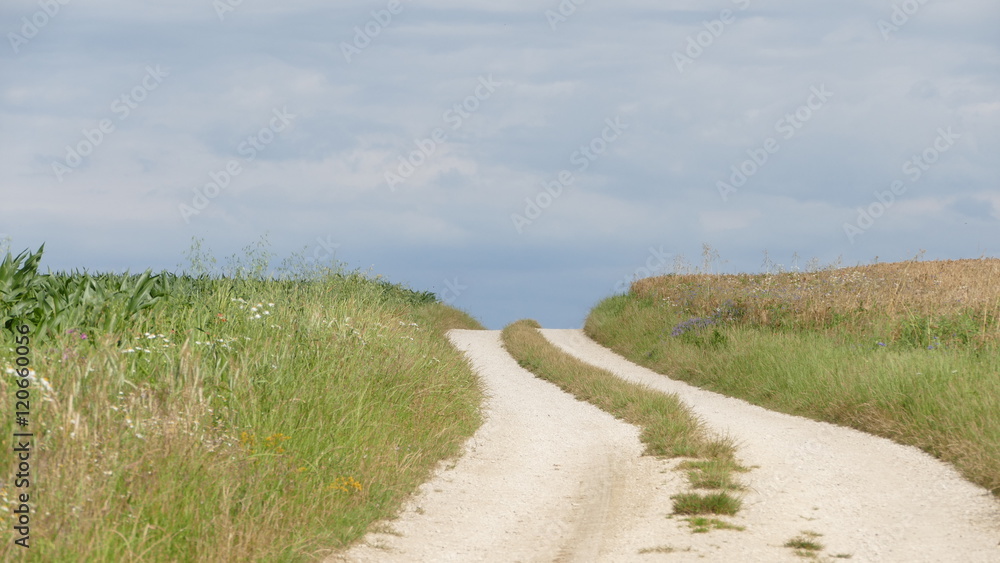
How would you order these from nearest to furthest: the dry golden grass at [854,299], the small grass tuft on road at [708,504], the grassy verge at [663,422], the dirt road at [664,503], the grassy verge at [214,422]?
the grassy verge at [214,422]
the dirt road at [664,503]
the small grass tuft on road at [708,504]
the grassy verge at [663,422]
the dry golden grass at [854,299]

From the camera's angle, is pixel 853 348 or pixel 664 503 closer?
pixel 664 503

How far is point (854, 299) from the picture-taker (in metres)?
Result: 17.7

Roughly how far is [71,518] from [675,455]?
6627 millimetres

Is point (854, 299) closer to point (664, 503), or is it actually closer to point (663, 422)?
point (663, 422)

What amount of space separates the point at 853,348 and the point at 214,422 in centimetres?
1182

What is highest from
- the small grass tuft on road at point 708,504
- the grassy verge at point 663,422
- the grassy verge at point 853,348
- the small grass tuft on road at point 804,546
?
the grassy verge at point 853,348

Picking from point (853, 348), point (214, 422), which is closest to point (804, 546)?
point (214, 422)

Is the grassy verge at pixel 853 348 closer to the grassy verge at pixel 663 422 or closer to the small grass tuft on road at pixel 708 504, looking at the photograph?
the grassy verge at pixel 663 422

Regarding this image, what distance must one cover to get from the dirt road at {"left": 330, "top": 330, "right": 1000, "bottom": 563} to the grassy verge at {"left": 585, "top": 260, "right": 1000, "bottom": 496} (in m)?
0.53

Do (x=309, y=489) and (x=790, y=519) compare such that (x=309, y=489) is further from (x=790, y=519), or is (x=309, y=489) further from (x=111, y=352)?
(x=790, y=519)

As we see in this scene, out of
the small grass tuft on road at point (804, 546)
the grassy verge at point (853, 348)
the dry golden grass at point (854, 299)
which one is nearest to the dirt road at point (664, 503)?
the small grass tuft on road at point (804, 546)

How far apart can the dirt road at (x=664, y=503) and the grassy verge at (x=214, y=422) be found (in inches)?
22.7

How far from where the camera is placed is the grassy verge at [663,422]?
7.23 m

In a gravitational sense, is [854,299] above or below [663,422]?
above
